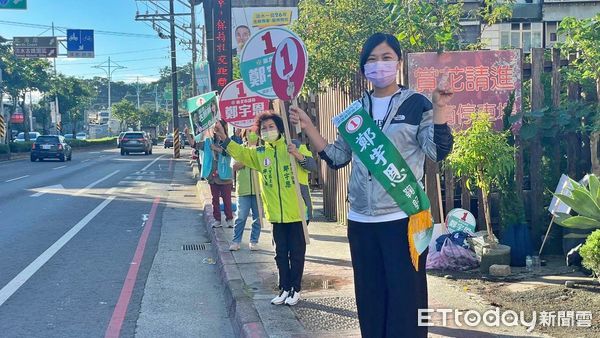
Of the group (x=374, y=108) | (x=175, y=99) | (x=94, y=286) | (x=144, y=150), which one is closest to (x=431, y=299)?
(x=374, y=108)

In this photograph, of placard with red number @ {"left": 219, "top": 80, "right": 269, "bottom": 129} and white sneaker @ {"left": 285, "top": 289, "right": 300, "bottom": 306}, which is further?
→ placard with red number @ {"left": 219, "top": 80, "right": 269, "bottom": 129}

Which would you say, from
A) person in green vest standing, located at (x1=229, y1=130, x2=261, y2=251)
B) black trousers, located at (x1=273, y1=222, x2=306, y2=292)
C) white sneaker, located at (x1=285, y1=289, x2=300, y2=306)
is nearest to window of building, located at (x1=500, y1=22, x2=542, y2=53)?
person in green vest standing, located at (x1=229, y1=130, x2=261, y2=251)

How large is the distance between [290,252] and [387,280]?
2.30 meters

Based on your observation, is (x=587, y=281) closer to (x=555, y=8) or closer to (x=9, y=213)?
(x=9, y=213)

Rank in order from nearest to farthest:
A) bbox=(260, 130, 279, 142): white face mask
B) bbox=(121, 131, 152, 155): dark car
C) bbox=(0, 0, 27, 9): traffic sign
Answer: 1. bbox=(260, 130, 279, 142): white face mask
2. bbox=(0, 0, 27, 9): traffic sign
3. bbox=(121, 131, 152, 155): dark car

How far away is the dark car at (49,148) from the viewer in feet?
113

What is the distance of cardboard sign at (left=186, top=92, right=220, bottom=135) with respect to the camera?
840 centimetres

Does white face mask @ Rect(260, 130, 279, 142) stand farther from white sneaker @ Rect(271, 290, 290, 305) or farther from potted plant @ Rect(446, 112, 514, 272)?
potted plant @ Rect(446, 112, 514, 272)

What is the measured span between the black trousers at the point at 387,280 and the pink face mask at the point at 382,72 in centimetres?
76

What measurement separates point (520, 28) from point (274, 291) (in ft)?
95.2

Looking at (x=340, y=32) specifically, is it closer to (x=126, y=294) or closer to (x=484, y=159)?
(x=484, y=159)

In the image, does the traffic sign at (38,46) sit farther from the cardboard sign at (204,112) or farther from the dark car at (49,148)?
the cardboard sign at (204,112)

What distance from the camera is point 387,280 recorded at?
3607 millimetres

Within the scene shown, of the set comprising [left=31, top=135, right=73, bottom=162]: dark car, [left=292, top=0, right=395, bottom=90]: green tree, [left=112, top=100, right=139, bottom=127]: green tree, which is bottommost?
[left=31, top=135, right=73, bottom=162]: dark car
